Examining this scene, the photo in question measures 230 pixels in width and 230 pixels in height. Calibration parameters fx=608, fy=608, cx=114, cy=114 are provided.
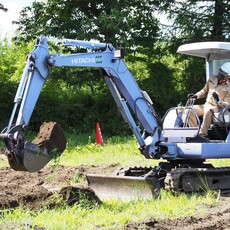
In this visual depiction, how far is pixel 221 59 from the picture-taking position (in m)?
10.7

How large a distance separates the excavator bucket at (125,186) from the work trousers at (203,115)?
1.11 meters

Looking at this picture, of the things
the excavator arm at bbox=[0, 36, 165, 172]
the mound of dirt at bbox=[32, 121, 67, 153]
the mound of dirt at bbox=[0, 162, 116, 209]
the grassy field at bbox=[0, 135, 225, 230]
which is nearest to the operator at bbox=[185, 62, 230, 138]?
the excavator arm at bbox=[0, 36, 165, 172]

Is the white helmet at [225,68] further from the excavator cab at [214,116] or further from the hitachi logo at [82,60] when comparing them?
the hitachi logo at [82,60]

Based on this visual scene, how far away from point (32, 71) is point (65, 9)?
1332 centimetres

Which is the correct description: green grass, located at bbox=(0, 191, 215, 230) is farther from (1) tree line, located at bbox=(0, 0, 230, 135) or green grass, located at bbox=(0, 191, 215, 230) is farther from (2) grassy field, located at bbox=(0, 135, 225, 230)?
(1) tree line, located at bbox=(0, 0, 230, 135)

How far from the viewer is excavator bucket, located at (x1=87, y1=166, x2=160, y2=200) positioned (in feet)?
29.7

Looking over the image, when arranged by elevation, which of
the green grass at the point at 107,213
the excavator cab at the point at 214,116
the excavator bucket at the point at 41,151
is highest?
the excavator cab at the point at 214,116

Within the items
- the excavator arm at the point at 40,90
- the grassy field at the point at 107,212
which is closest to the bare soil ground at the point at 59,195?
the grassy field at the point at 107,212

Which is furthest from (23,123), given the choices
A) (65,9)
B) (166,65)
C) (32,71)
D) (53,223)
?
(166,65)

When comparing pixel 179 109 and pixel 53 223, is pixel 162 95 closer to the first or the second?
pixel 179 109

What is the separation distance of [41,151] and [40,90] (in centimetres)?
85

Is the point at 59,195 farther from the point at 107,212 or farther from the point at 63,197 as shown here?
the point at 107,212

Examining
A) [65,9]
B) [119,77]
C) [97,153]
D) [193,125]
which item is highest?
[65,9]

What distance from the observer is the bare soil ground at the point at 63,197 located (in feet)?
23.4
